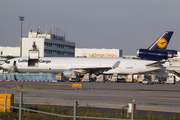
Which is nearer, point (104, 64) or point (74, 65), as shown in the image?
point (74, 65)

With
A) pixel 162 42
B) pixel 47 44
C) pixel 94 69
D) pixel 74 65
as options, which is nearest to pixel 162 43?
pixel 162 42

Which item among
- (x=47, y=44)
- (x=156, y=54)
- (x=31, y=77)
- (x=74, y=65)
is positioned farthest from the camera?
(x=47, y=44)

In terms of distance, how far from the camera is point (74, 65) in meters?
72.2

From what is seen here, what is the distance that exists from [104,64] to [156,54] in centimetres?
1292

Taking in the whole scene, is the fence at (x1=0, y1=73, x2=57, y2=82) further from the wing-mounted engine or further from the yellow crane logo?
the yellow crane logo

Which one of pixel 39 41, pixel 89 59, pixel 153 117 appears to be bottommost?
pixel 153 117

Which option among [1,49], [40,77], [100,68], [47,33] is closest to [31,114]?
[40,77]

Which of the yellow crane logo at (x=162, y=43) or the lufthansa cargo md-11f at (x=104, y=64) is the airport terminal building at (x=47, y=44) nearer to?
the lufthansa cargo md-11f at (x=104, y=64)

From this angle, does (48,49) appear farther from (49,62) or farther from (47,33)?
(49,62)

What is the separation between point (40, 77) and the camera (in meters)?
60.4

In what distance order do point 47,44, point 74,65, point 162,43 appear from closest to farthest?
point 74,65
point 162,43
point 47,44

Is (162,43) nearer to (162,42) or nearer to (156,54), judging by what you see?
(162,42)

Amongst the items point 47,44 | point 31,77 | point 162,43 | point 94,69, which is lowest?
point 31,77

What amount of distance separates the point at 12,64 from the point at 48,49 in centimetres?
6272
